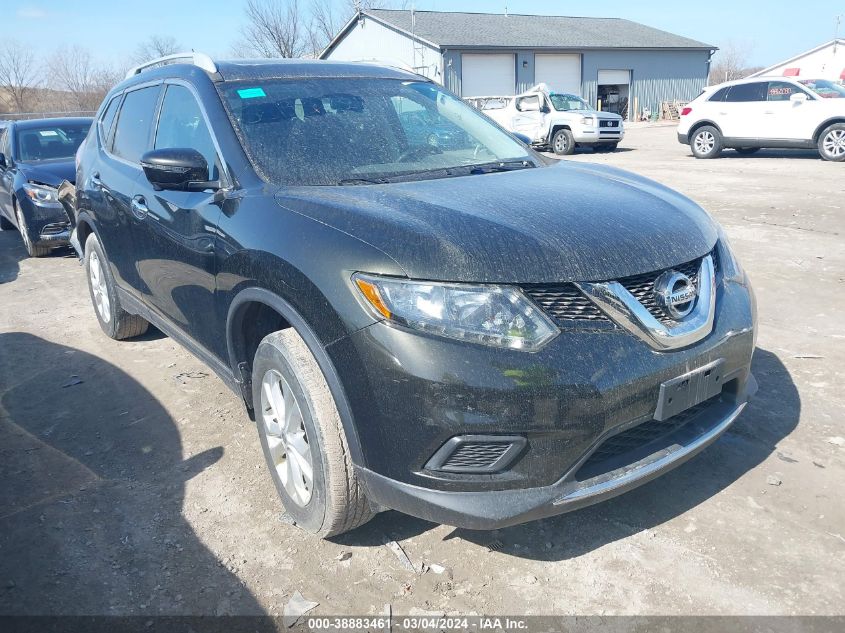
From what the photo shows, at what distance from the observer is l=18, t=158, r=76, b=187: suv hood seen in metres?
8.32

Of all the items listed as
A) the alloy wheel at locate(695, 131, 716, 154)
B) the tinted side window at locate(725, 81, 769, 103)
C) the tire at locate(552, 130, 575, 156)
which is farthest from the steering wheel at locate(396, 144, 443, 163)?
the tire at locate(552, 130, 575, 156)

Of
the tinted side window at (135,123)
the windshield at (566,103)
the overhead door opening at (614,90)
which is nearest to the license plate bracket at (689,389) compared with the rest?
the tinted side window at (135,123)

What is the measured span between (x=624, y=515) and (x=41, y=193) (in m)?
8.04

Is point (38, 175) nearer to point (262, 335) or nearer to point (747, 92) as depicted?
point (262, 335)

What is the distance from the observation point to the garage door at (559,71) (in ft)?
111

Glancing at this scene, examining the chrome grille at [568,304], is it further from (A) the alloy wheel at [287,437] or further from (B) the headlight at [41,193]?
(B) the headlight at [41,193]

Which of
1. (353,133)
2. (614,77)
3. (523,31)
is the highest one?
(523,31)

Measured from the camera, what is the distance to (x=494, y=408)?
80.9 inches

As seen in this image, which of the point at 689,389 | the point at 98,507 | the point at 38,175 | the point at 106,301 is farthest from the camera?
the point at 38,175

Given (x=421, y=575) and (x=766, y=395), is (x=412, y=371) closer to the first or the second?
(x=421, y=575)

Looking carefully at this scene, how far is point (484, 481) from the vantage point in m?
2.14

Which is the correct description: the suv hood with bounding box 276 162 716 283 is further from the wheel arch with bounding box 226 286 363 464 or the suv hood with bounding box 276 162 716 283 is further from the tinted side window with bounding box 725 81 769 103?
the tinted side window with bounding box 725 81 769 103

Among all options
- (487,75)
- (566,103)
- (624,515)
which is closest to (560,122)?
(566,103)

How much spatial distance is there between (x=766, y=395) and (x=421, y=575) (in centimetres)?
230
